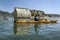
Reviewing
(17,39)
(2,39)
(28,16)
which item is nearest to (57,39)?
(17,39)

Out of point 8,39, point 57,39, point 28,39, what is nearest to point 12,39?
point 8,39

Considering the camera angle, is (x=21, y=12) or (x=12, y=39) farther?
(x=21, y=12)

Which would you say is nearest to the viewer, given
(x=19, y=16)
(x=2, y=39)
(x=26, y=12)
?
(x=2, y=39)

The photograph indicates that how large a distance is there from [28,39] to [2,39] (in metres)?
4.20

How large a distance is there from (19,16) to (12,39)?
62.8 m

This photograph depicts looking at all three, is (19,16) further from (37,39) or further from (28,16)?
(37,39)

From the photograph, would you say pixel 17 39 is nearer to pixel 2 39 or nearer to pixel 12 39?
pixel 12 39

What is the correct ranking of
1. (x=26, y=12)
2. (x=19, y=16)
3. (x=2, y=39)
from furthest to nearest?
1. (x=26, y=12)
2. (x=19, y=16)
3. (x=2, y=39)

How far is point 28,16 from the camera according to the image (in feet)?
306

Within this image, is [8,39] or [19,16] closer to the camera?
[8,39]

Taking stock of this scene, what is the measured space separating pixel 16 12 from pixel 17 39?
64283 mm

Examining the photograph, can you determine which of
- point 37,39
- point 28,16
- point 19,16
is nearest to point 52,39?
point 37,39

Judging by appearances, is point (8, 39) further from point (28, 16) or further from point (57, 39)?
point (28, 16)

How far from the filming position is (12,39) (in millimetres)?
24047
